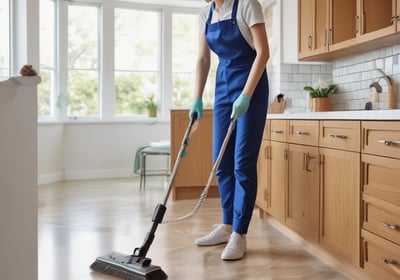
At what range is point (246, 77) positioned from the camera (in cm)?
237

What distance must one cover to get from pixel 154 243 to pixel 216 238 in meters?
0.37

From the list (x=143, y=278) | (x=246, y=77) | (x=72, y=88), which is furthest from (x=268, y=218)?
(x=72, y=88)

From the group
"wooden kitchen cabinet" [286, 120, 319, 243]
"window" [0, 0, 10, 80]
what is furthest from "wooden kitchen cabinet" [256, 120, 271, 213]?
"window" [0, 0, 10, 80]

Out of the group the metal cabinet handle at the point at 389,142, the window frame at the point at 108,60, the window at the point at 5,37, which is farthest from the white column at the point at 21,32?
the metal cabinet handle at the point at 389,142

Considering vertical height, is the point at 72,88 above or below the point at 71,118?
above

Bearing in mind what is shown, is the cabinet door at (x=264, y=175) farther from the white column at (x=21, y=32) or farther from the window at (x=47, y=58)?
the window at (x=47, y=58)

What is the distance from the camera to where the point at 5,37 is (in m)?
4.23

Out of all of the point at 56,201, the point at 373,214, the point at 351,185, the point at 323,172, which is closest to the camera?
the point at 373,214

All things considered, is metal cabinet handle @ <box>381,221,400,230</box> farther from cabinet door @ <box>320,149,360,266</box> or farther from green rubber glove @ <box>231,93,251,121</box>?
green rubber glove @ <box>231,93,251,121</box>

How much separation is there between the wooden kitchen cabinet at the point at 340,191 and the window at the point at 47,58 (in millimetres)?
3750

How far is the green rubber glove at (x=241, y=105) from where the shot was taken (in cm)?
220

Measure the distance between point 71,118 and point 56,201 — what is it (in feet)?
5.63

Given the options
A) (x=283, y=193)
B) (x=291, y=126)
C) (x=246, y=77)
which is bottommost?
(x=283, y=193)

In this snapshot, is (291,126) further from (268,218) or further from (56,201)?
(56,201)
